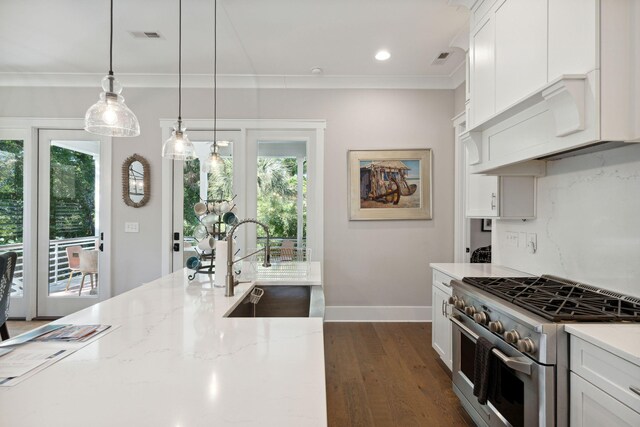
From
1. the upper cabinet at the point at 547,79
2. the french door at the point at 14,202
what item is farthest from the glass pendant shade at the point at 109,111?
the french door at the point at 14,202

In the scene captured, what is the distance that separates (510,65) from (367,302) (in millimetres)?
2761

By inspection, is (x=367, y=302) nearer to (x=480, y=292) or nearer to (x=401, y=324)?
(x=401, y=324)

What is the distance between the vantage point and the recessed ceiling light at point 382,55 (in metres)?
3.18

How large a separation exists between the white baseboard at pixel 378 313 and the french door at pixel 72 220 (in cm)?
266

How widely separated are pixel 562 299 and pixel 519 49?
136 cm

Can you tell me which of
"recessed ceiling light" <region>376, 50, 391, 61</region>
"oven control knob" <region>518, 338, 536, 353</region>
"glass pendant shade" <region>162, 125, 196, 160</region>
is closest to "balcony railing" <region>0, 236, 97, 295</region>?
"glass pendant shade" <region>162, 125, 196, 160</region>

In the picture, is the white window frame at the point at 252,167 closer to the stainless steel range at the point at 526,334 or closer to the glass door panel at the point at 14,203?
the glass door panel at the point at 14,203

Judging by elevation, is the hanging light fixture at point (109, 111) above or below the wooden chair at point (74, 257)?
above

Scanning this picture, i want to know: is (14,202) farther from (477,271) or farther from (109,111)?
(477,271)

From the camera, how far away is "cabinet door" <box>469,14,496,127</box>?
2.10 meters

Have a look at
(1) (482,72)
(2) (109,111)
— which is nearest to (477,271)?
(1) (482,72)

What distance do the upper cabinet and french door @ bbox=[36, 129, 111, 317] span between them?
3.90 meters

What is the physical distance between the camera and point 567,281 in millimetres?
1926

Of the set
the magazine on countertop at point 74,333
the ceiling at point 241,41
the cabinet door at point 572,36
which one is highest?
the ceiling at point 241,41
